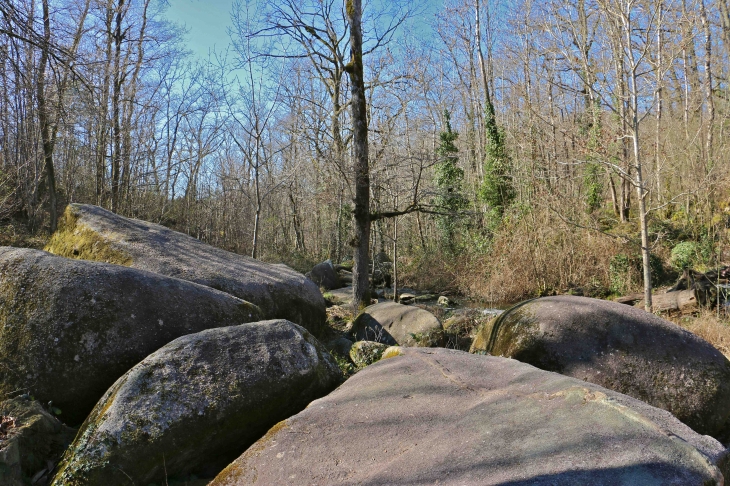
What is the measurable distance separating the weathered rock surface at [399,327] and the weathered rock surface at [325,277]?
6941mm

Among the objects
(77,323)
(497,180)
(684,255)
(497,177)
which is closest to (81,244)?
(77,323)

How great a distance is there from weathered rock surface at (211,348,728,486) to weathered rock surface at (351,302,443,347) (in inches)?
130

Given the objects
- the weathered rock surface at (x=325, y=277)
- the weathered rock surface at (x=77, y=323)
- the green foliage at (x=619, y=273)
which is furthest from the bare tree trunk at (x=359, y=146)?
the green foliage at (x=619, y=273)

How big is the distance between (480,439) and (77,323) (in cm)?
331

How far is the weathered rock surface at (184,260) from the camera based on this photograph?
5.97m

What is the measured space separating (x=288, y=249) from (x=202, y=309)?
18330 mm

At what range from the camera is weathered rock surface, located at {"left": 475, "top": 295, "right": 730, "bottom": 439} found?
4.16 metres

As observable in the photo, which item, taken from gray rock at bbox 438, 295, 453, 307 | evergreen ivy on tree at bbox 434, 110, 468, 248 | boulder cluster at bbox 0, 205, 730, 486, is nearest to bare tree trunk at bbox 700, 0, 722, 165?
evergreen ivy on tree at bbox 434, 110, 468, 248

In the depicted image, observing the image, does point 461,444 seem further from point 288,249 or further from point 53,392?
point 288,249

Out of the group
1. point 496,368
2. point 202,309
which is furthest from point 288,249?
point 496,368

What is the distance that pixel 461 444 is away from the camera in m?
2.53

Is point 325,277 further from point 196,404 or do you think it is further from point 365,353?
point 196,404

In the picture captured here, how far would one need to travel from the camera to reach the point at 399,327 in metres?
7.12

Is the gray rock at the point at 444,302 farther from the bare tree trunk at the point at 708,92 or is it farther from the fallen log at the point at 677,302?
the bare tree trunk at the point at 708,92
